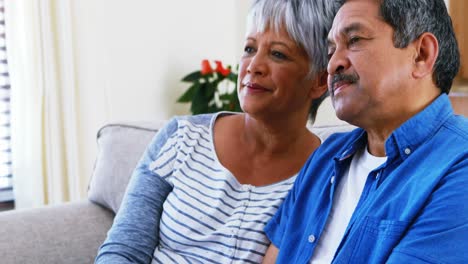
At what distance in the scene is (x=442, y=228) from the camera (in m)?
0.94

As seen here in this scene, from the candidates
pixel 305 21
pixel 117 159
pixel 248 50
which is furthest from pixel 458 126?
pixel 117 159

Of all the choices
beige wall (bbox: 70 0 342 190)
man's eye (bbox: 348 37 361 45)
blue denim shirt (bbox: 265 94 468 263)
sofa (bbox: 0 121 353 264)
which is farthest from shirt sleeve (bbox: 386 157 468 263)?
beige wall (bbox: 70 0 342 190)

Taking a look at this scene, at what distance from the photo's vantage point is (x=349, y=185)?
4.06 ft

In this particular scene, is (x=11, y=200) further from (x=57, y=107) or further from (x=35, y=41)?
(x=35, y=41)

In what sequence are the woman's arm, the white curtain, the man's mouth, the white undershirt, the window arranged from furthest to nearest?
the window < the white curtain < the man's mouth < the woman's arm < the white undershirt

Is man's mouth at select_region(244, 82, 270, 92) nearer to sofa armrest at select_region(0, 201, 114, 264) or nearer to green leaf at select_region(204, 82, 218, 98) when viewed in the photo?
sofa armrest at select_region(0, 201, 114, 264)

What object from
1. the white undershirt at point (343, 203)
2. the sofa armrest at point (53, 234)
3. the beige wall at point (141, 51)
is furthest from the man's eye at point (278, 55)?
the beige wall at point (141, 51)

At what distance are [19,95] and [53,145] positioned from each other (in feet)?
0.93

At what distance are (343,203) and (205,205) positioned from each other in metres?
0.39

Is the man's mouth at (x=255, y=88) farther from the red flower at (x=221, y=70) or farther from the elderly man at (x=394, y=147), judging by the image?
the red flower at (x=221, y=70)

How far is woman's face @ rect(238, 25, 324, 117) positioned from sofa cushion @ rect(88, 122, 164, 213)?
0.53 metres

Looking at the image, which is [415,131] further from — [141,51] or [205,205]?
[141,51]

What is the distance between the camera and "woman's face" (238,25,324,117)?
149 centimetres

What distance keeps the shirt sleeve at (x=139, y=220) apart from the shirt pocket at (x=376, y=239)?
24.6 inches
